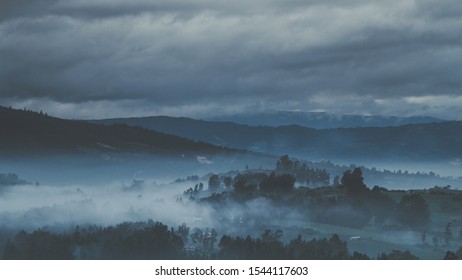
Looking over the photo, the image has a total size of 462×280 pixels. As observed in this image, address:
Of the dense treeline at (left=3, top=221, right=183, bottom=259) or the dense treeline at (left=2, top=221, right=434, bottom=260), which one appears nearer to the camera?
the dense treeline at (left=2, top=221, right=434, bottom=260)

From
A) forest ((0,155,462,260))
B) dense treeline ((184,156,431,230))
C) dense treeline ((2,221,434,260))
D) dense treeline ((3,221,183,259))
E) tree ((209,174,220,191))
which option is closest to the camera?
dense treeline ((2,221,434,260))

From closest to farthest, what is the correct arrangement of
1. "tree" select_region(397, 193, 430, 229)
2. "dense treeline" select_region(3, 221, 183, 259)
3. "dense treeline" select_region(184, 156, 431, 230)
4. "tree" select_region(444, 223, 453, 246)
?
"dense treeline" select_region(3, 221, 183, 259) < "tree" select_region(444, 223, 453, 246) < "tree" select_region(397, 193, 430, 229) < "dense treeline" select_region(184, 156, 431, 230)

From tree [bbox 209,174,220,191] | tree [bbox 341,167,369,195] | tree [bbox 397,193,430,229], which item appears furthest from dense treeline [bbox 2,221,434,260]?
tree [bbox 209,174,220,191]

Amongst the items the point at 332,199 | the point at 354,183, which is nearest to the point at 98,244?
the point at 332,199

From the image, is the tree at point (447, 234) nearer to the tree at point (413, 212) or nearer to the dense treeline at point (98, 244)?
the tree at point (413, 212)

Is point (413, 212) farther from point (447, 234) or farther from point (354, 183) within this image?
point (354, 183)

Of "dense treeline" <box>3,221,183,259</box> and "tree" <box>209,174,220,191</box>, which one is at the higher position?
"tree" <box>209,174,220,191</box>

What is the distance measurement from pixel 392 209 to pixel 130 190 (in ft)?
241

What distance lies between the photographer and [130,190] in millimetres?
185000

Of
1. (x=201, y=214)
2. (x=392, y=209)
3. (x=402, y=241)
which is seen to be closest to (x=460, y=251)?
(x=402, y=241)

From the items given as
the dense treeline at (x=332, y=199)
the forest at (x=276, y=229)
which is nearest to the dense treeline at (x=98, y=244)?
the forest at (x=276, y=229)

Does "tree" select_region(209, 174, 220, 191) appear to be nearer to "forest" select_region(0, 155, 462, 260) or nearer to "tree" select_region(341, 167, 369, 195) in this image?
"forest" select_region(0, 155, 462, 260)

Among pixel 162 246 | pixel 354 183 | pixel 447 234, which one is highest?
pixel 354 183
